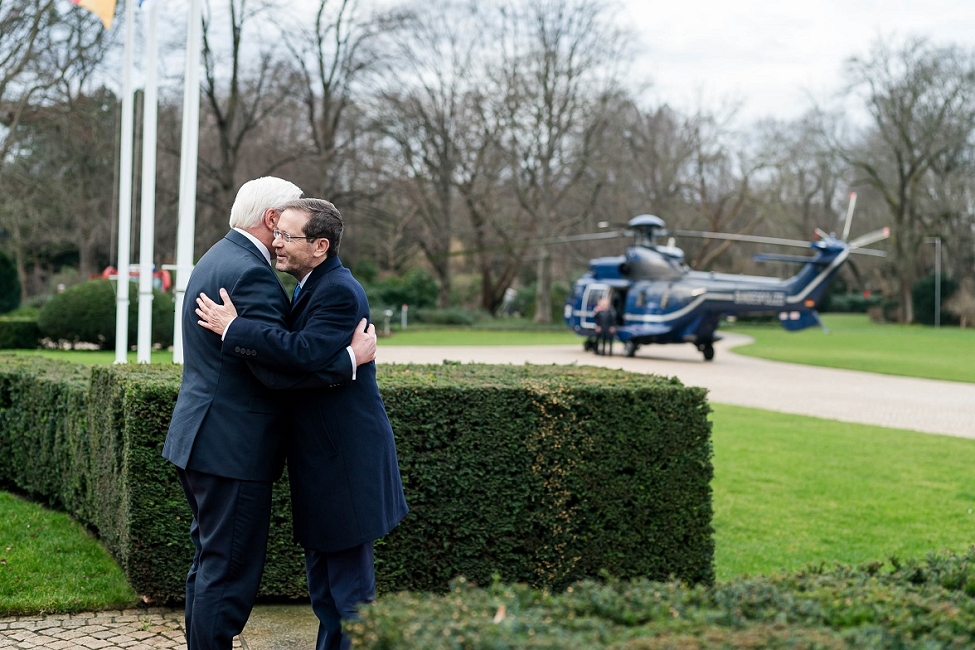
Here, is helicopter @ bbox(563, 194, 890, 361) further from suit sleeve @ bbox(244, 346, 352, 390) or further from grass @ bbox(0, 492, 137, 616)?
suit sleeve @ bbox(244, 346, 352, 390)

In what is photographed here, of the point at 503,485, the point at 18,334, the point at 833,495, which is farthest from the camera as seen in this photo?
the point at 18,334

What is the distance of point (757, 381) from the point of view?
67.7 feet

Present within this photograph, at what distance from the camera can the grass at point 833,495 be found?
269 inches

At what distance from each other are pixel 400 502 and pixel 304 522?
0.38 meters

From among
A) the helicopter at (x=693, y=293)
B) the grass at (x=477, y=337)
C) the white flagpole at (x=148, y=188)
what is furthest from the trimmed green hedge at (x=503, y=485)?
the grass at (x=477, y=337)

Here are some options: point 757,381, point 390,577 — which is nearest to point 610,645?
point 390,577

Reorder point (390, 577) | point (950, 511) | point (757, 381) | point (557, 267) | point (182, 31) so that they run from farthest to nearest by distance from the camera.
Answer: point (557, 267) < point (182, 31) < point (757, 381) < point (950, 511) < point (390, 577)

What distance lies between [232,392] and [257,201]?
73cm

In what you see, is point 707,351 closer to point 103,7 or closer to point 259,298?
point 103,7

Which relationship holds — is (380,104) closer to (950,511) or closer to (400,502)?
(950,511)

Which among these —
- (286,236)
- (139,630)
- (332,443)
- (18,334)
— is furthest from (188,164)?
(18,334)

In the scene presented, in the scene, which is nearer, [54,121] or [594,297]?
[54,121]

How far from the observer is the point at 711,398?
16.9m

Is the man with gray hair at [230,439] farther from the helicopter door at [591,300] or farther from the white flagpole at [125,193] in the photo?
the helicopter door at [591,300]
